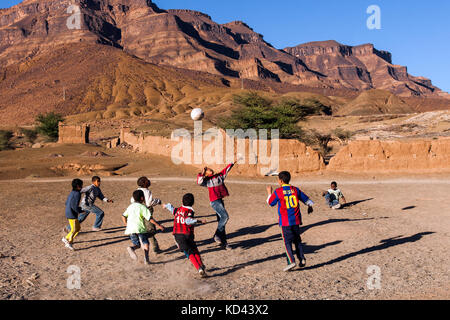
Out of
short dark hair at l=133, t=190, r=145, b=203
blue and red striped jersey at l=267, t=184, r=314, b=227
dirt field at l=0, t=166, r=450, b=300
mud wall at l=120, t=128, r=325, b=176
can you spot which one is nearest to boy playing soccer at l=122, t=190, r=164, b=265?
short dark hair at l=133, t=190, r=145, b=203

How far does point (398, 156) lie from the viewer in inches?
692

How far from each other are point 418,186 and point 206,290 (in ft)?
39.7

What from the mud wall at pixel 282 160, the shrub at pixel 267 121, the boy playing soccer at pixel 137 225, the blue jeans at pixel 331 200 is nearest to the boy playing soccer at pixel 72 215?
the boy playing soccer at pixel 137 225

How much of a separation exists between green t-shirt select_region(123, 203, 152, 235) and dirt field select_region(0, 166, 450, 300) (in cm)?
58

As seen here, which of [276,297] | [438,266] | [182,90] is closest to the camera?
[276,297]

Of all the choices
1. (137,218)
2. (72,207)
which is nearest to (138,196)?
(137,218)

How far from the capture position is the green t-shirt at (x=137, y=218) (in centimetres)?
650

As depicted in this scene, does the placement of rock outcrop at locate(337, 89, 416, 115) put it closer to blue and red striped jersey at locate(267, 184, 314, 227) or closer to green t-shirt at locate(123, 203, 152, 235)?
blue and red striped jersey at locate(267, 184, 314, 227)

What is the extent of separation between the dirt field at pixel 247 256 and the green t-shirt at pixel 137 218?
58 cm

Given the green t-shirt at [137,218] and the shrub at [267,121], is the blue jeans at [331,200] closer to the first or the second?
the green t-shirt at [137,218]

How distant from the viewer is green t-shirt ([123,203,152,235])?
6.50 meters
